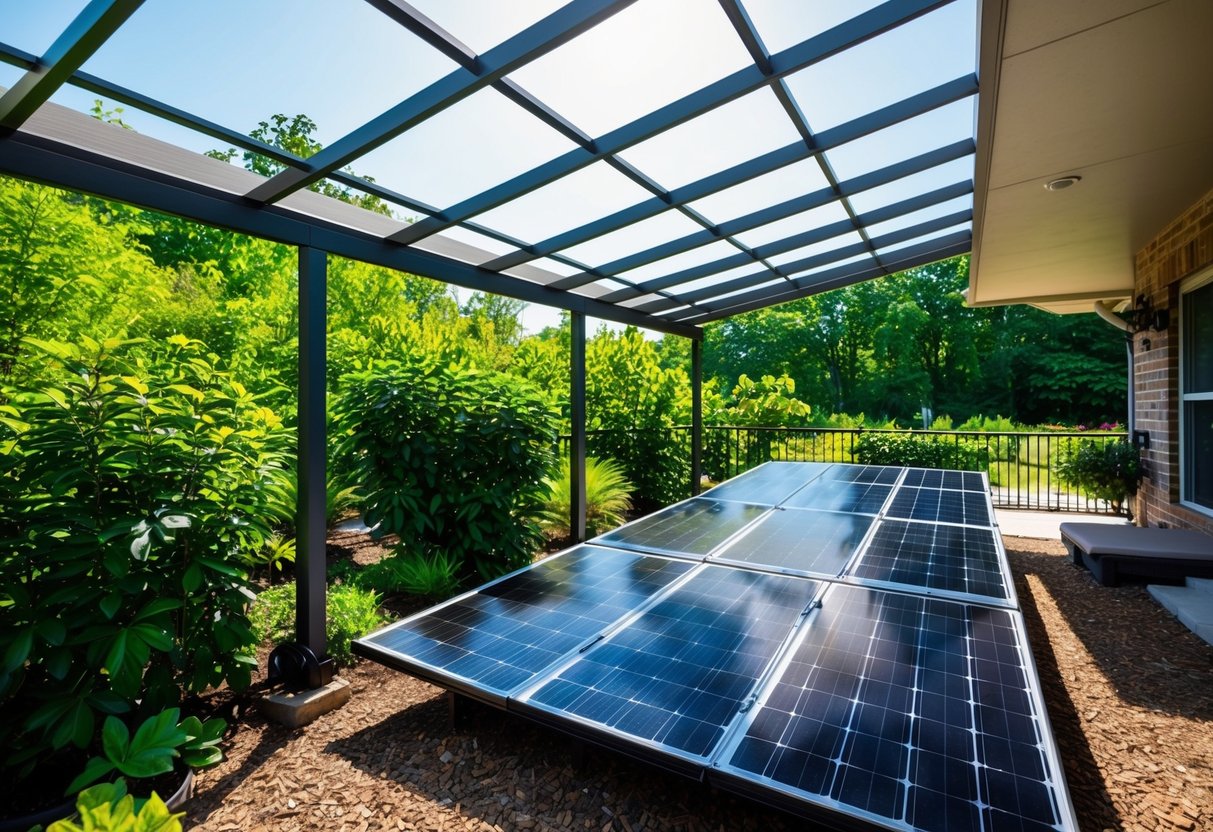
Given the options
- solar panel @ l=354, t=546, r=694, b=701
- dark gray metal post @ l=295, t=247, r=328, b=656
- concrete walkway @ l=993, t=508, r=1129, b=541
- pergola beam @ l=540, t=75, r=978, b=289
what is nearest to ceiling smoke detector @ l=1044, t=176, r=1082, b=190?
pergola beam @ l=540, t=75, r=978, b=289

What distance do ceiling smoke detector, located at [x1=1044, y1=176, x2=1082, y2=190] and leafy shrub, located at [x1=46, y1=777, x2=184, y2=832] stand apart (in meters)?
4.62

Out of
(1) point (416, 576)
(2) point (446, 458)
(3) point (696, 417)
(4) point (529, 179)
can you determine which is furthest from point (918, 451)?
(4) point (529, 179)

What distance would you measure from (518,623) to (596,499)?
3.68 meters

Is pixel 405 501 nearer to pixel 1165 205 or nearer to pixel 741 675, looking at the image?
pixel 741 675

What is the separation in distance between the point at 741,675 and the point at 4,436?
298 centimetres

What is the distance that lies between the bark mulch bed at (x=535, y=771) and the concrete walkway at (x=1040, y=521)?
3382mm

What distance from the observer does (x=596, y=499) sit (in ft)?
20.6

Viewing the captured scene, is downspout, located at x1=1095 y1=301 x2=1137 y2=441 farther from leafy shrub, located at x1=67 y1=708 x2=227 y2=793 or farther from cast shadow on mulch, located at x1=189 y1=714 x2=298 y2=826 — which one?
leafy shrub, located at x1=67 y1=708 x2=227 y2=793

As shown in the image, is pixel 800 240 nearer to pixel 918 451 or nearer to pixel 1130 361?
pixel 1130 361

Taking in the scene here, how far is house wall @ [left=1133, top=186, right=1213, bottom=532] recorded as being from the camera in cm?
396

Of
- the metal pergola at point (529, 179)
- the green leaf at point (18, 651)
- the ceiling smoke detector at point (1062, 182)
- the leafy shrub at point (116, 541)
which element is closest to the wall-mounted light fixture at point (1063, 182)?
the ceiling smoke detector at point (1062, 182)

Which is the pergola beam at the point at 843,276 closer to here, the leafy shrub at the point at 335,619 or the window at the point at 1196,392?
the window at the point at 1196,392

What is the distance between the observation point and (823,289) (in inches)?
252

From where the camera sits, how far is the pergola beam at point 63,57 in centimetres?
157
